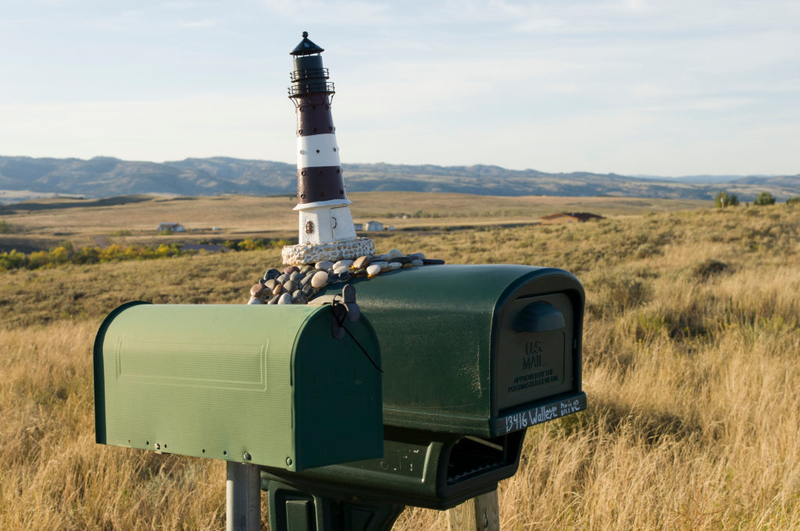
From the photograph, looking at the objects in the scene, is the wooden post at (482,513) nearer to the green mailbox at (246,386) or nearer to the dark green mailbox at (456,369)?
the dark green mailbox at (456,369)

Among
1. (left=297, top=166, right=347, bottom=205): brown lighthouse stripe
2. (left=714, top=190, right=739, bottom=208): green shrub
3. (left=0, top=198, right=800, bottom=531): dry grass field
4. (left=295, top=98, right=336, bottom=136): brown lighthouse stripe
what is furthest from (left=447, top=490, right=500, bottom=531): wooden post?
(left=714, top=190, right=739, bottom=208): green shrub

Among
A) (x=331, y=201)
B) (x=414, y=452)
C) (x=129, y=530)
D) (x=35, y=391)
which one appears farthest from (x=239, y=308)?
(x=35, y=391)

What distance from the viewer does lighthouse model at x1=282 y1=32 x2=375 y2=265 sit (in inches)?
97.8

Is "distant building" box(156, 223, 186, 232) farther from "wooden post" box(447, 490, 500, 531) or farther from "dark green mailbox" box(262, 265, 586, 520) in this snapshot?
"dark green mailbox" box(262, 265, 586, 520)

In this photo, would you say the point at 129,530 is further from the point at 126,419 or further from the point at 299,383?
the point at 299,383

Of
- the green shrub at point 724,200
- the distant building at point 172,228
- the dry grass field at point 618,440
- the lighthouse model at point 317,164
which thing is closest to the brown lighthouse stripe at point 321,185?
the lighthouse model at point 317,164

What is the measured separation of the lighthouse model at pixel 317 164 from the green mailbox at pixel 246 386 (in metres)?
0.75

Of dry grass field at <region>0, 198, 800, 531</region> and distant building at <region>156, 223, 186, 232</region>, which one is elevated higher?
dry grass field at <region>0, 198, 800, 531</region>

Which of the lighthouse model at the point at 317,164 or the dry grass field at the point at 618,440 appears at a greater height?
the lighthouse model at the point at 317,164

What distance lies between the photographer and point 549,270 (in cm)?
199

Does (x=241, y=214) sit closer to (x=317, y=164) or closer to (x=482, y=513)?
(x=317, y=164)

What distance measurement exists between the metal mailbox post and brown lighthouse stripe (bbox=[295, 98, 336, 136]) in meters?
0.68

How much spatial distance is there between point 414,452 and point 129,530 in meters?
1.59

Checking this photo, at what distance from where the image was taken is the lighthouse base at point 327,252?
245 centimetres
